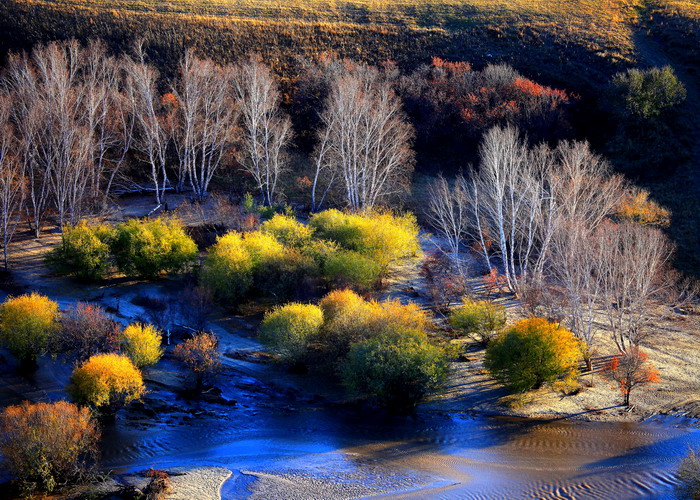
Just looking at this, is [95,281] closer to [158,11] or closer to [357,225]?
Answer: [357,225]

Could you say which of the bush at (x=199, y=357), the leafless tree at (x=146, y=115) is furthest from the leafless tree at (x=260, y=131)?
the bush at (x=199, y=357)

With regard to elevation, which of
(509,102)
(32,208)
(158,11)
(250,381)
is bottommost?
(250,381)

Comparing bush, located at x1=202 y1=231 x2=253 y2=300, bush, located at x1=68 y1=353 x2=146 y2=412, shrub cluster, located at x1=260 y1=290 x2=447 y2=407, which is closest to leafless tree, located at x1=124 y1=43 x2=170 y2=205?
bush, located at x1=202 y1=231 x2=253 y2=300

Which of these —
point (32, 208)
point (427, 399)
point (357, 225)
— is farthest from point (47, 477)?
point (32, 208)

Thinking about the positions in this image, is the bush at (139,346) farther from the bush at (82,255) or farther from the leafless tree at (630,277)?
the leafless tree at (630,277)

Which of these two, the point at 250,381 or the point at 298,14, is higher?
the point at 298,14

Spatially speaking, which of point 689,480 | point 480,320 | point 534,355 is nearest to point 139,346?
point 480,320

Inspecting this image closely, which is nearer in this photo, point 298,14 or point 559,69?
point 559,69
